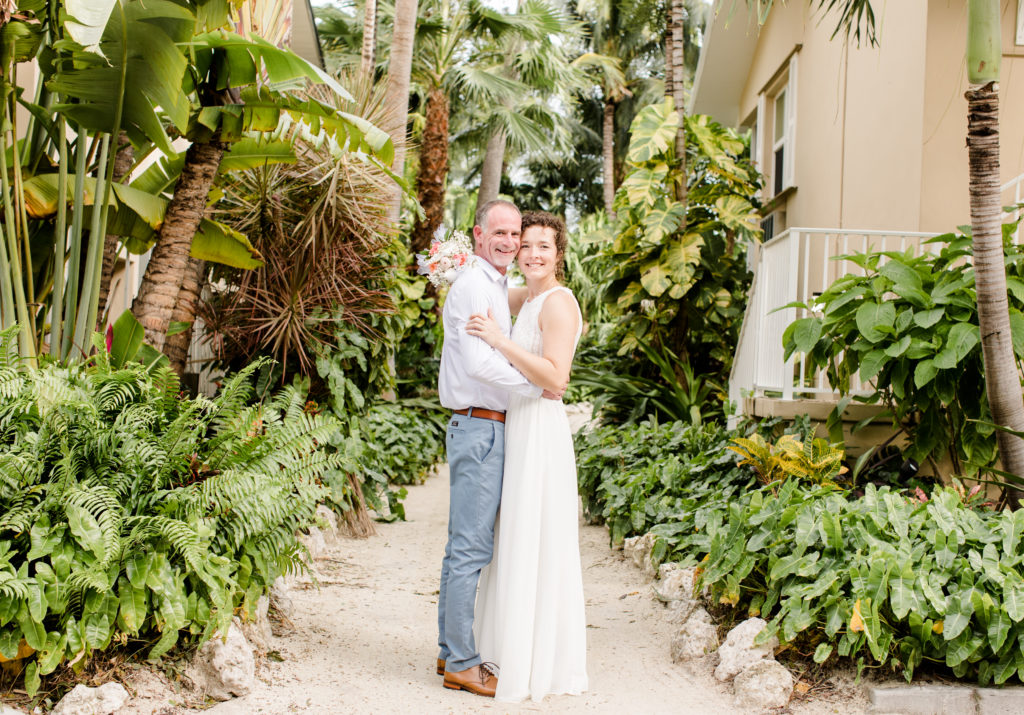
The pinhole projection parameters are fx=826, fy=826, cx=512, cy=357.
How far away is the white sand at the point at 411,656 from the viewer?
3.48 meters

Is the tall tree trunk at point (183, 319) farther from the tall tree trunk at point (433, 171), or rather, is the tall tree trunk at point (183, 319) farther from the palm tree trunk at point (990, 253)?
the tall tree trunk at point (433, 171)

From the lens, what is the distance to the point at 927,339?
465 centimetres

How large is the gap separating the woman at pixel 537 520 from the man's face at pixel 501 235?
9 cm

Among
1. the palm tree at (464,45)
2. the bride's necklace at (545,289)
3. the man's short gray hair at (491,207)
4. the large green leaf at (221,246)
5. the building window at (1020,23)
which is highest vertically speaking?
the palm tree at (464,45)

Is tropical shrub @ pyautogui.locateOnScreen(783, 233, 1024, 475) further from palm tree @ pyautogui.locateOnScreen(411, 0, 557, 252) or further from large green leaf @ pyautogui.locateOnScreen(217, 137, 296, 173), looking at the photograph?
palm tree @ pyautogui.locateOnScreen(411, 0, 557, 252)

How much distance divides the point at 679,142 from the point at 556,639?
6590 millimetres

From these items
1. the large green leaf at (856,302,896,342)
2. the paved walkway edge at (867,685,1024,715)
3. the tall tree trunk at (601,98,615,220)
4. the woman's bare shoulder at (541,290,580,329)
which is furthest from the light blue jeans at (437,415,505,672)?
the tall tree trunk at (601,98,615,220)

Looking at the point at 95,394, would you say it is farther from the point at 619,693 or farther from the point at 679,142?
the point at 679,142

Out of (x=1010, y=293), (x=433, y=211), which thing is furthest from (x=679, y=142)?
(x=1010, y=293)

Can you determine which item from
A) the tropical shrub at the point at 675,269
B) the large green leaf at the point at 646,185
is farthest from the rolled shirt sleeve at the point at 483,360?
the large green leaf at the point at 646,185

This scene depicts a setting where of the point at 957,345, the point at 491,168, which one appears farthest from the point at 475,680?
the point at 491,168

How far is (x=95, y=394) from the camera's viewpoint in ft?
11.5

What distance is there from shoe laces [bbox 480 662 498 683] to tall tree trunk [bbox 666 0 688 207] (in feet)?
20.6

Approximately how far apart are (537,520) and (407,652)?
1.17 meters
